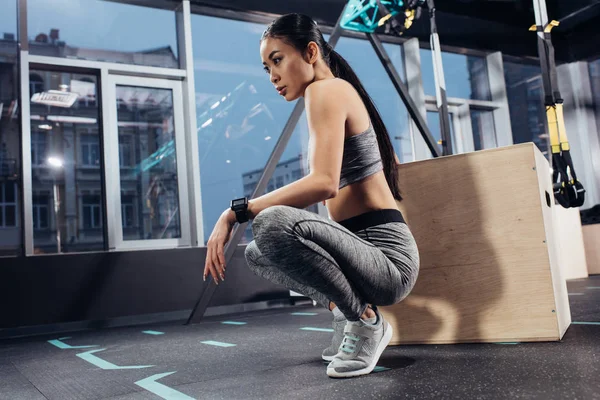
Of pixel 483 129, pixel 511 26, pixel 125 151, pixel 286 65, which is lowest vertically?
pixel 286 65

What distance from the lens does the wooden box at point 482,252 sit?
1.58 meters

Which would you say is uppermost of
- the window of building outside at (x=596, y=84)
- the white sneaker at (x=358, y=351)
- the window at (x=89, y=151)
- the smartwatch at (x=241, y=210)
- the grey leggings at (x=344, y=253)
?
the window of building outside at (x=596, y=84)

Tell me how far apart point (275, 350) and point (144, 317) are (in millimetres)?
2083

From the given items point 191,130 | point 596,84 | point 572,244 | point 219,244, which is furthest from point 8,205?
point 596,84

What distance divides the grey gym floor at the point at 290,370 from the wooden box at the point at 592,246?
9.87 ft

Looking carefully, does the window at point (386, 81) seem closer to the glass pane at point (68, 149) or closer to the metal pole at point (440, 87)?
the metal pole at point (440, 87)

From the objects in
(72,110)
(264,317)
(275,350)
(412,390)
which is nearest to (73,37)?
(72,110)

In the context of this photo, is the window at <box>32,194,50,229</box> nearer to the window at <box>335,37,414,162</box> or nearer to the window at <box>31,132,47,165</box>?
the window at <box>31,132,47,165</box>

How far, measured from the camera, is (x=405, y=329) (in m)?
1.75

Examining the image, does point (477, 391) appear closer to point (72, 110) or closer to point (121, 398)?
point (121, 398)

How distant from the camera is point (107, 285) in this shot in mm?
3576

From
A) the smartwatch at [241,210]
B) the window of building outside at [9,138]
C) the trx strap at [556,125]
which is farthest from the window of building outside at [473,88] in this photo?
the smartwatch at [241,210]

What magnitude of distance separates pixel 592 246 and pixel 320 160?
4.80m

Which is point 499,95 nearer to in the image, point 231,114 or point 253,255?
point 231,114
